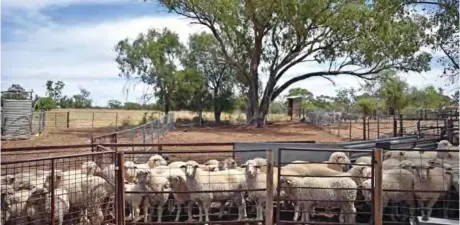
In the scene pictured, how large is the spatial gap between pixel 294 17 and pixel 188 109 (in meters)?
16.4

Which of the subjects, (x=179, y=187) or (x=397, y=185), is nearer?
(x=397, y=185)

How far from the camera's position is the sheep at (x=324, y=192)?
24.5ft

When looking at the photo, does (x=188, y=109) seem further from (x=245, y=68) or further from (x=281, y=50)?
(x=281, y=50)

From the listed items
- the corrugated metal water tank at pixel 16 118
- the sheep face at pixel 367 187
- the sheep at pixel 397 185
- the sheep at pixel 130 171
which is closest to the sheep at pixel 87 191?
the sheep at pixel 130 171

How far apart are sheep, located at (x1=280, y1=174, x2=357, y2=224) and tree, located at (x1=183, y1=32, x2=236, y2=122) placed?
35.0 meters

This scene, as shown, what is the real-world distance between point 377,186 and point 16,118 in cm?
2103

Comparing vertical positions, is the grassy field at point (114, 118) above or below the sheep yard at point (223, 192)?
above

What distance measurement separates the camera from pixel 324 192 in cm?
750

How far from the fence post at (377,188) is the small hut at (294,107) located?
40.0 meters

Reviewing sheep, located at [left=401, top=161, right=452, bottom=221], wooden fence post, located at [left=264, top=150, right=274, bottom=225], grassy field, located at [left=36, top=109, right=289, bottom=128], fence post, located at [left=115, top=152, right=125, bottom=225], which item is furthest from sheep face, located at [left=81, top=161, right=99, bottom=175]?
grassy field, located at [left=36, top=109, right=289, bottom=128]

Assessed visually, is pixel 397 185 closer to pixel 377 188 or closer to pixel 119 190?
pixel 377 188

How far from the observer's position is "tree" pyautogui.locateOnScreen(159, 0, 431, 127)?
27484 millimetres

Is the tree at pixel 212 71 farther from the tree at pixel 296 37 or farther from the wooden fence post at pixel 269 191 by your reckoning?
the wooden fence post at pixel 269 191

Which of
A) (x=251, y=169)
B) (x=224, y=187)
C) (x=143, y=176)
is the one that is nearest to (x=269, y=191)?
(x=251, y=169)
